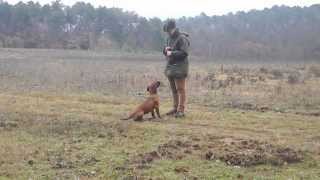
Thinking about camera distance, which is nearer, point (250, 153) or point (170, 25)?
point (250, 153)

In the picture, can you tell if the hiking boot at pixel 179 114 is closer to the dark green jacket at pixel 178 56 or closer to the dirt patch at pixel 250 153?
the dark green jacket at pixel 178 56

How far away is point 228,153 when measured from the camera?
8.80 meters

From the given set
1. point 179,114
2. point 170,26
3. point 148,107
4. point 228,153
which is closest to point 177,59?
point 170,26

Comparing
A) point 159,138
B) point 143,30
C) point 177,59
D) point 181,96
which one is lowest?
point 159,138

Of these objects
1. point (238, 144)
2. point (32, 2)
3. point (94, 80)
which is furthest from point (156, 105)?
point (32, 2)

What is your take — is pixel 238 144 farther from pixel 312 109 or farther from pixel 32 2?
pixel 32 2

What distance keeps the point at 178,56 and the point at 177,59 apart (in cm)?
12

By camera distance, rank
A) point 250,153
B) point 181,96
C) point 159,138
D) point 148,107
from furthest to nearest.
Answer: point 181,96 < point 148,107 < point 159,138 < point 250,153

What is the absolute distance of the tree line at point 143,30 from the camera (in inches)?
2525

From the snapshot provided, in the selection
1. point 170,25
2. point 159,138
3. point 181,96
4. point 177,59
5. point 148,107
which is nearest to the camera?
point 159,138

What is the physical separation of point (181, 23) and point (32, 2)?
23.2 m

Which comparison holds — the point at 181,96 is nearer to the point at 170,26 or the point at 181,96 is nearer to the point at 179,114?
the point at 179,114

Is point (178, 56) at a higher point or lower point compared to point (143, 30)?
lower

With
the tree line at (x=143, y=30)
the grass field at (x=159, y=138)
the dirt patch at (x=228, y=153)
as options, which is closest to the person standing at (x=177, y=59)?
the grass field at (x=159, y=138)
